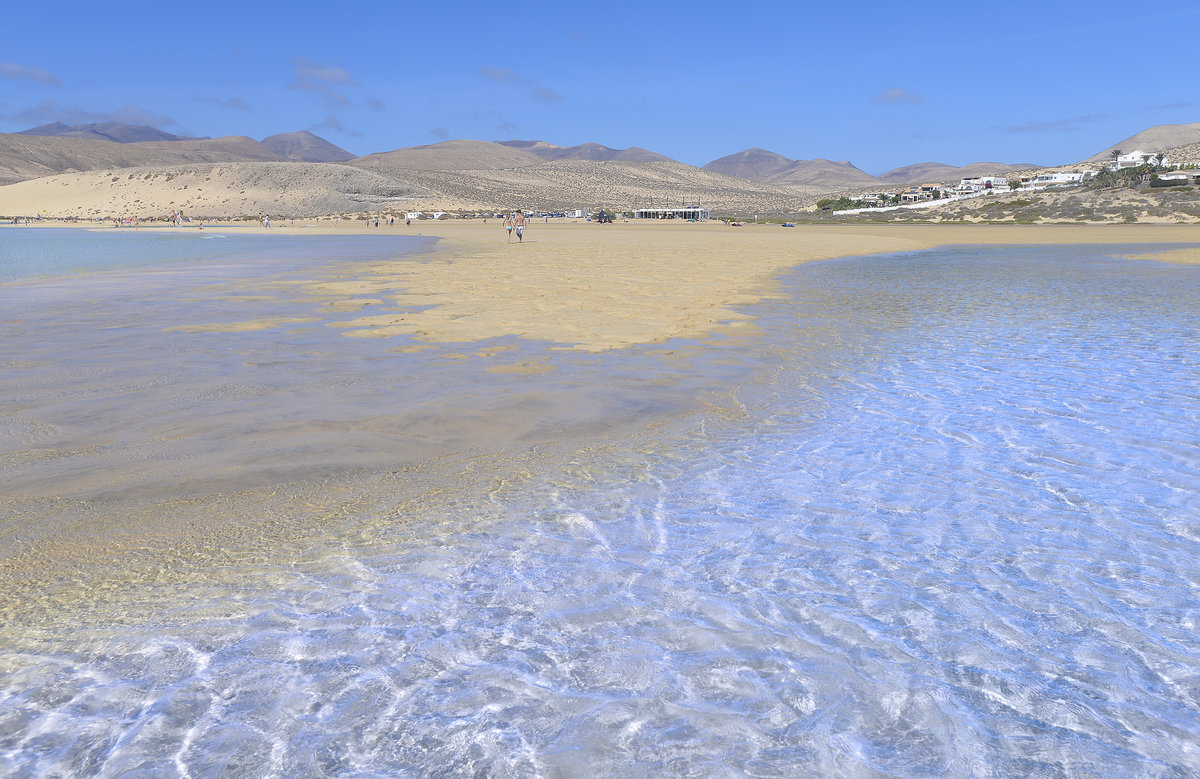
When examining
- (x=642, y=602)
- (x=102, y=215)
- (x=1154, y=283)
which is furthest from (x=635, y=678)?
(x=102, y=215)

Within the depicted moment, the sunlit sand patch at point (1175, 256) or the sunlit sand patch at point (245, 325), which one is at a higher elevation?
the sunlit sand patch at point (245, 325)

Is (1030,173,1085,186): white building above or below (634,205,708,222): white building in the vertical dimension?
above

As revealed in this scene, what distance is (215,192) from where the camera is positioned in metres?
150

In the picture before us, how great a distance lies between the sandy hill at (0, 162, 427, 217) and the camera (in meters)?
139

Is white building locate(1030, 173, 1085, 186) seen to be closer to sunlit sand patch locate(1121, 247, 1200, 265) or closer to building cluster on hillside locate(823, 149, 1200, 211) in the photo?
building cluster on hillside locate(823, 149, 1200, 211)

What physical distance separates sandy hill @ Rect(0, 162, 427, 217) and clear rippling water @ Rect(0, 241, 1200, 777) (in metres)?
137

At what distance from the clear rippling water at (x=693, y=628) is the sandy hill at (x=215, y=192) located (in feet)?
449

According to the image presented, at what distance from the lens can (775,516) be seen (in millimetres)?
6109

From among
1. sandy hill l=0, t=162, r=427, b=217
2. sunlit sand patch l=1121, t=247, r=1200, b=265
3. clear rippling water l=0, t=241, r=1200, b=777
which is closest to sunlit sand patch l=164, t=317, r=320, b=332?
clear rippling water l=0, t=241, r=1200, b=777

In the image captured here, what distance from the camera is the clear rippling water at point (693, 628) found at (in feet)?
11.6

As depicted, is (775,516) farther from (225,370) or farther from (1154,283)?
(1154,283)

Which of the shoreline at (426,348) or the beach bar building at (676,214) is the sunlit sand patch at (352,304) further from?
the beach bar building at (676,214)

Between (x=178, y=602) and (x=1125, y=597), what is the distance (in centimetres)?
537

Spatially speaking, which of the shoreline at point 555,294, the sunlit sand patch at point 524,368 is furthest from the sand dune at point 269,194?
the sunlit sand patch at point 524,368
